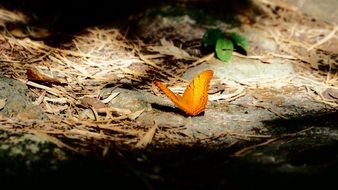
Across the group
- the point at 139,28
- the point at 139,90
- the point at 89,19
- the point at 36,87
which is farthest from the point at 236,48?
the point at 36,87

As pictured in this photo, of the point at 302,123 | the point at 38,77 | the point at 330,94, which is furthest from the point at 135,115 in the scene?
the point at 330,94

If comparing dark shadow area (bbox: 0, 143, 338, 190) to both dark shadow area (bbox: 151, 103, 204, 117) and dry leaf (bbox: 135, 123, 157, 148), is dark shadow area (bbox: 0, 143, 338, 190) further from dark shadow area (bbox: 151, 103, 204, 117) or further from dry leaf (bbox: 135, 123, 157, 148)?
dark shadow area (bbox: 151, 103, 204, 117)

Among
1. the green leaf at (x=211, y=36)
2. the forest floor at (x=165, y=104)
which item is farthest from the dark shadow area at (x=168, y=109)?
the green leaf at (x=211, y=36)

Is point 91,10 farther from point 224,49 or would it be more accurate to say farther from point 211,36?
point 224,49

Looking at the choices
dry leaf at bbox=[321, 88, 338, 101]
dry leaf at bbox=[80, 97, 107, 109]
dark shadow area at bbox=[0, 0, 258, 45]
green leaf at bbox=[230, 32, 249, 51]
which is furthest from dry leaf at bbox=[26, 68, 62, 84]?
dry leaf at bbox=[321, 88, 338, 101]

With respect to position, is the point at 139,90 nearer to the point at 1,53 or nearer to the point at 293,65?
the point at 1,53

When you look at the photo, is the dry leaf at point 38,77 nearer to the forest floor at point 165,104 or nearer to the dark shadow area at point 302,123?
the forest floor at point 165,104

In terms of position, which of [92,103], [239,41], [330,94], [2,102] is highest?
[2,102]
